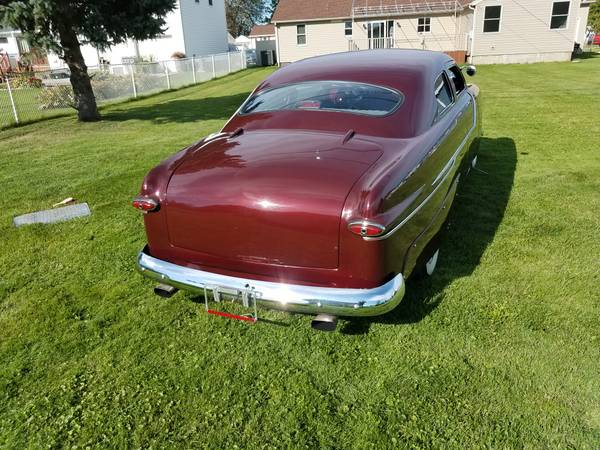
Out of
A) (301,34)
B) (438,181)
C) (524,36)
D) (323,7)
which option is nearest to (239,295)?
(438,181)

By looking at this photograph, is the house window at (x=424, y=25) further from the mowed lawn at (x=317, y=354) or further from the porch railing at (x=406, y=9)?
the mowed lawn at (x=317, y=354)

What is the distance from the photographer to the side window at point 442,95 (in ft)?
12.9

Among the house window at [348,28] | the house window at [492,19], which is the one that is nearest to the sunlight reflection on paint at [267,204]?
the house window at [492,19]

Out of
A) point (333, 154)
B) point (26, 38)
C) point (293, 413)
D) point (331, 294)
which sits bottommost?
point (293, 413)

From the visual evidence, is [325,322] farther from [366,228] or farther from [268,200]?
[268,200]

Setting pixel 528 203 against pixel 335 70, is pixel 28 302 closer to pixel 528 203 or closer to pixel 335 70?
pixel 335 70

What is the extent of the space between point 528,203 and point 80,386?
Result: 4527mm

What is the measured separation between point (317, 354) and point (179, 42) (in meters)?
27.6

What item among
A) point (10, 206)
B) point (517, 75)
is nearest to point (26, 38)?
point (10, 206)

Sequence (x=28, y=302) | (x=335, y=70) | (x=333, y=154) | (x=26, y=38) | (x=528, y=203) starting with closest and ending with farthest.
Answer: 1. (x=333, y=154)
2. (x=28, y=302)
3. (x=335, y=70)
4. (x=528, y=203)
5. (x=26, y=38)

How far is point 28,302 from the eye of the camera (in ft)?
11.6

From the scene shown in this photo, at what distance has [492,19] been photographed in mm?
22641

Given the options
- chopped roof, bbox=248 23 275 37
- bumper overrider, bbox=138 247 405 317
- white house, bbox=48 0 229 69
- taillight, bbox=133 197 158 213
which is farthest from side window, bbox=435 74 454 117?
chopped roof, bbox=248 23 275 37

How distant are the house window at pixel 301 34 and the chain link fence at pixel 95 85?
9056mm
